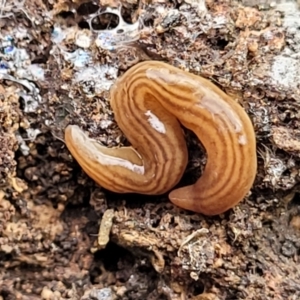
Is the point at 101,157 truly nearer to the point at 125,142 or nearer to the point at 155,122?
the point at 125,142

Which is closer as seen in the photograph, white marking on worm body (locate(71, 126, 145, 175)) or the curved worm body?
the curved worm body

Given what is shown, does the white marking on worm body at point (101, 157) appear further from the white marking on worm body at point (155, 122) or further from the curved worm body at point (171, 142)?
the white marking on worm body at point (155, 122)

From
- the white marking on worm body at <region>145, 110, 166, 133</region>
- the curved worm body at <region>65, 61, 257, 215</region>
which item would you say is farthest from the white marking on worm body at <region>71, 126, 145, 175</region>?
the white marking on worm body at <region>145, 110, 166, 133</region>

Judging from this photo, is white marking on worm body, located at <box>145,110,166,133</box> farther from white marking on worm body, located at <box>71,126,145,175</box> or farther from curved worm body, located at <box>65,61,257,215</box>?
white marking on worm body, located at <box>71,126,145,175</box>

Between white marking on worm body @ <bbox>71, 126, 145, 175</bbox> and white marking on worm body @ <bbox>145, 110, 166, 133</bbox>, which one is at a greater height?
white marking on worm body @ <bbox>145, 110, 166, 133</bbox>

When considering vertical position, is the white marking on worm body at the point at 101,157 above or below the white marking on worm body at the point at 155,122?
below

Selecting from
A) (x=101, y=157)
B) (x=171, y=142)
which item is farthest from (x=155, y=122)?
(x=101, y=157)

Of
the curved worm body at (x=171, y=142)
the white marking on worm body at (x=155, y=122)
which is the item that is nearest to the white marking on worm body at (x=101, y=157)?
the curved worm body at (x=171, y=142)

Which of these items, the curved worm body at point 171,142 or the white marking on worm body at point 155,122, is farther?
the white marking on worm body at point 155,122
